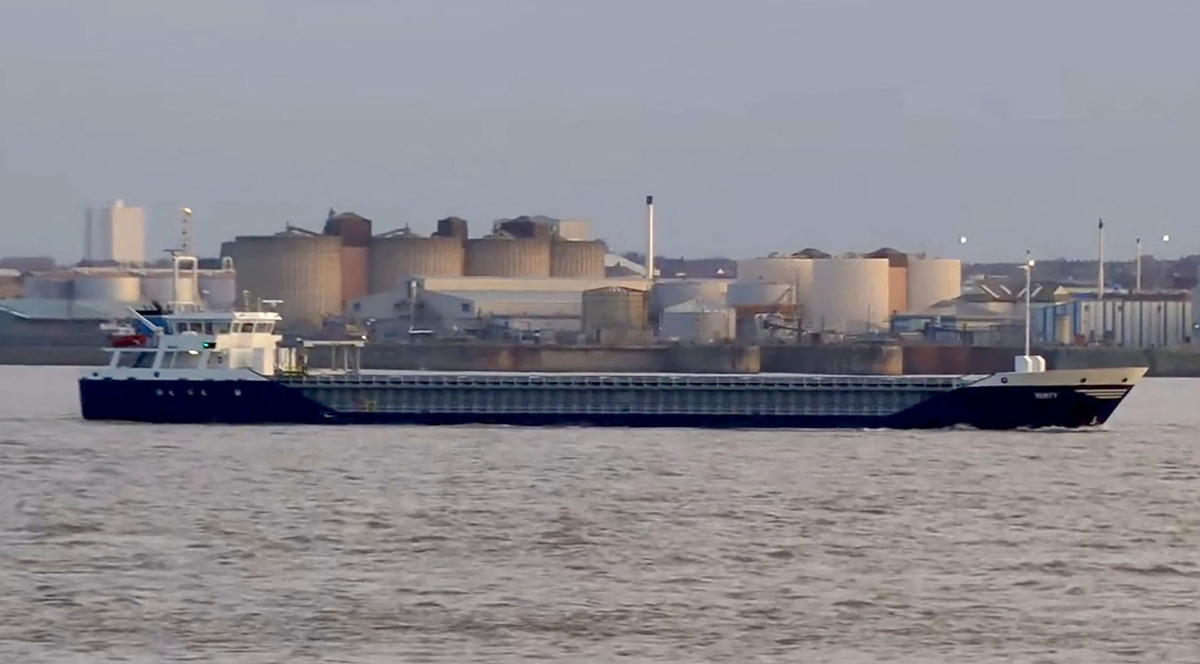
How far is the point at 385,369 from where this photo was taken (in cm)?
10038

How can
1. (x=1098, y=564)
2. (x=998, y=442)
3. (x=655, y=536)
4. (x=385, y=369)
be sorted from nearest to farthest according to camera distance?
(x=1098, y=564), (x=655, y=536), (x=998, y=442), (x=385, y=369)

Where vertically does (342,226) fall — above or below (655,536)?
above

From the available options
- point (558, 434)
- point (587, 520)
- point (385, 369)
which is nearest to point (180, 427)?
point (558, 434)

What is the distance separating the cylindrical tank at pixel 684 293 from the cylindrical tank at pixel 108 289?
28960 mm

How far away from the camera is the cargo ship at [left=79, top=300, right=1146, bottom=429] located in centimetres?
5144

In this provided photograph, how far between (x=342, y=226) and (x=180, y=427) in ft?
246

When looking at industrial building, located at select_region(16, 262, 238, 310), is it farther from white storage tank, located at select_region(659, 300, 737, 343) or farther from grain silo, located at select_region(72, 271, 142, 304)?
white storage tank, located at select_region(659, 300, 737, 343)

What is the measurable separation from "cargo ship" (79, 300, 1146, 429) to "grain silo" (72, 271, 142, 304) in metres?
71.9

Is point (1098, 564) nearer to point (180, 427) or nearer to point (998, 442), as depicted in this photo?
point (998, 442)

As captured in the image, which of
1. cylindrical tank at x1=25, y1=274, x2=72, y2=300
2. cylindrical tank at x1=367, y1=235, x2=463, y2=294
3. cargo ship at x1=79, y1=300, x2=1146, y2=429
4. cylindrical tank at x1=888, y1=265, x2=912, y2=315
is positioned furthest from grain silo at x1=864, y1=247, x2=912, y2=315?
cargo ship at x1=79, y1=300, x2=1146, y2=429

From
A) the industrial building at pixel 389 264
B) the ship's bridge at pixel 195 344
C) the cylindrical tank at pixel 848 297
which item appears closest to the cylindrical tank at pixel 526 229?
the industrial building at pixel 389 264

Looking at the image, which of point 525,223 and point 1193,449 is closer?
point 1193,449

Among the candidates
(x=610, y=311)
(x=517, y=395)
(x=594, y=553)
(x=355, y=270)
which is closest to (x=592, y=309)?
(x=610, y=311)

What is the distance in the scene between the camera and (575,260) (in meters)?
126
